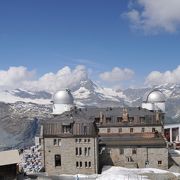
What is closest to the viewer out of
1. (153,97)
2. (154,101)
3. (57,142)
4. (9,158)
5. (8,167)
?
(8,167)

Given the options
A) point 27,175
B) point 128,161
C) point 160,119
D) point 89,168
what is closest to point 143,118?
point 160,119

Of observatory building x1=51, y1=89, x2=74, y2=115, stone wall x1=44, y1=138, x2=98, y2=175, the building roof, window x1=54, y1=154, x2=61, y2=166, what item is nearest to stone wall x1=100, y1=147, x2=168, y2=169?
stone wall x1=44, y1=138, x2=98, y2=175

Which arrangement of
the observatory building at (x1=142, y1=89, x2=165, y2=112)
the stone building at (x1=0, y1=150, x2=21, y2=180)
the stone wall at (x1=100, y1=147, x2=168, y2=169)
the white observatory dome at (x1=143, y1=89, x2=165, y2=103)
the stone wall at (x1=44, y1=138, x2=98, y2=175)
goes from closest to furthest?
1. the stone building at (x1=0, y1=150, x2=21, y2=180)
2. the stone wall at (x1=44, y1=138, x2=98, y2=175)
3. the stone wall at (x1=100, y1=147, x2=168, y2=169)
4. the observatory building at (x1=142, y1=89, x2=165, y2=112)
5. the white observatory dome at (x1=143, y1=89, x2=165, y2=103)

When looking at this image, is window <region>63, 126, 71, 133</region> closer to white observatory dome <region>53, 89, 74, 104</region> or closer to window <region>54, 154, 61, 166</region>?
window <region>54, 154, 61, 166</region>

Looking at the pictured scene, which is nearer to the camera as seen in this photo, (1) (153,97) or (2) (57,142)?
(2) (57,142)

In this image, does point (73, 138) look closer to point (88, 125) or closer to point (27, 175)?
point (88, 125)

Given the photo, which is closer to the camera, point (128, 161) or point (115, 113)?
point (128, 161)

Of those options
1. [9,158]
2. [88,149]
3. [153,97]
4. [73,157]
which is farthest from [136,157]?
[153,97]

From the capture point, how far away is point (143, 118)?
92.3 metres

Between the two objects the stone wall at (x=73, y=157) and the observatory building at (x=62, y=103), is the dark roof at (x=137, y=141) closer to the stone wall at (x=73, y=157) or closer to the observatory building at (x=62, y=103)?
the stone wall at (x=73, y=157)

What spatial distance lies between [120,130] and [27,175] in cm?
2805

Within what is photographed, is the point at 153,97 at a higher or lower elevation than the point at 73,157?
higher

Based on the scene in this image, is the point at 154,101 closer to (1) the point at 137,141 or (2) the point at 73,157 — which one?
(1) the point at 137,141

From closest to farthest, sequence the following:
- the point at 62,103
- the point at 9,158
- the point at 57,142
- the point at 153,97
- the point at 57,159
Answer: the point at 9,158 < the point at 57,142 < the point at 57,159 < the point at 62,103 < the point at 153,97
